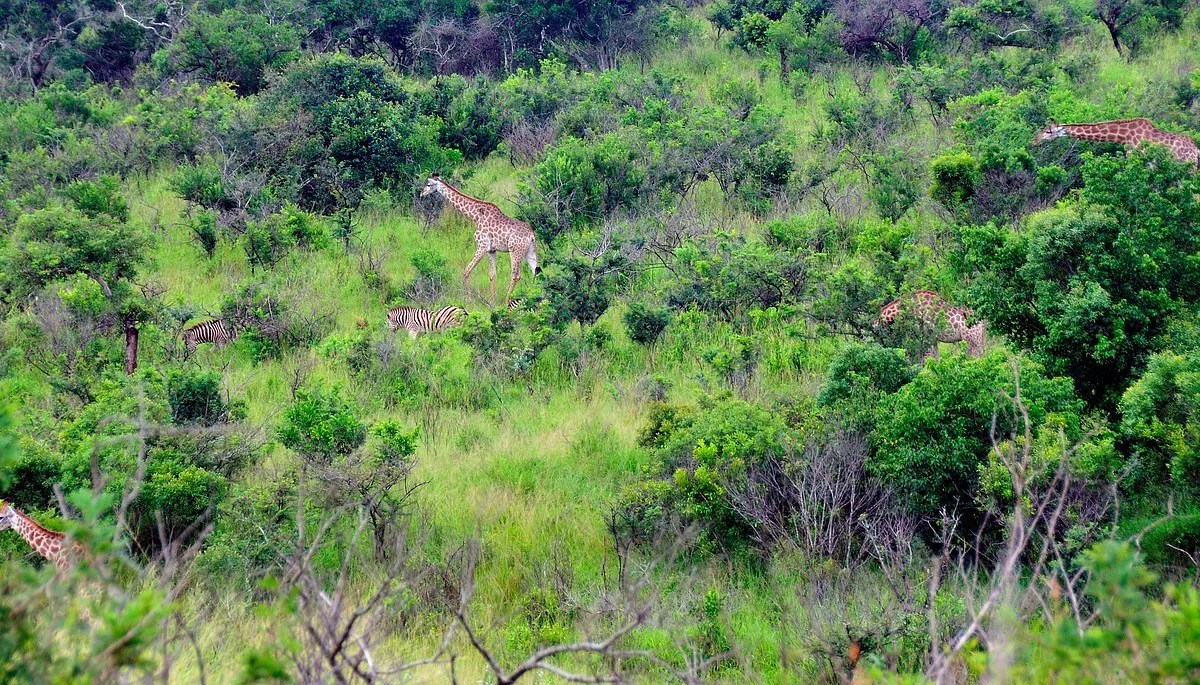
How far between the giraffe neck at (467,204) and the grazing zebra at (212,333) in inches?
134

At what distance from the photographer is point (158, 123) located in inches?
637

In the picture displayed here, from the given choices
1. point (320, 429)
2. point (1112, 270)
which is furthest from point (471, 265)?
point (1112, 270)

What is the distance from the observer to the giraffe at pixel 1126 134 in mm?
10750

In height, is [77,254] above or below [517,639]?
below

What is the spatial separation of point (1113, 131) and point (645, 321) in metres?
5.87

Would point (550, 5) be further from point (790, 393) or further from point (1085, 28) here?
point (790, 393)

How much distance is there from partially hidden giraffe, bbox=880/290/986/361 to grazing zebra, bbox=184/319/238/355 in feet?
22.4

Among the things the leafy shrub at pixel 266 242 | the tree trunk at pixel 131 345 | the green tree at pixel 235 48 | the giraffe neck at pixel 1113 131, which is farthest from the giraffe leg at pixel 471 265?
the green tree at pixel 235 48

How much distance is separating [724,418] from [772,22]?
13.3 meters

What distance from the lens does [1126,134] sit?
36.2 ft

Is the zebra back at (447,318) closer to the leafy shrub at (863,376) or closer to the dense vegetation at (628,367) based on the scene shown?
the dense vegetation at (628,367)

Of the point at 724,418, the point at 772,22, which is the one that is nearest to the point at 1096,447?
the point at 724,418

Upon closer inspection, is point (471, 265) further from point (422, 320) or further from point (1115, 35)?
point (1115, 35)

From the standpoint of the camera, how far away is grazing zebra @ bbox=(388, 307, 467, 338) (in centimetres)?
1108
